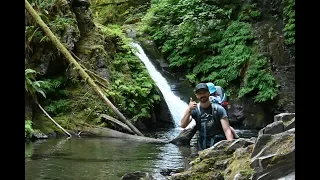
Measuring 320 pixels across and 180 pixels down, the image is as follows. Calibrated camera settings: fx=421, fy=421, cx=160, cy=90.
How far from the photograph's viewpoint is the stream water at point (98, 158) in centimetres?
654

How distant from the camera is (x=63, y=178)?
623 cm

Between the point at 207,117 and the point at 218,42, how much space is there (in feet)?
45.9

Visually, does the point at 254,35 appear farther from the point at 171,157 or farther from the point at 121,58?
the point at 171,157

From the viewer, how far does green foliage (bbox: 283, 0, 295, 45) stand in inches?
649

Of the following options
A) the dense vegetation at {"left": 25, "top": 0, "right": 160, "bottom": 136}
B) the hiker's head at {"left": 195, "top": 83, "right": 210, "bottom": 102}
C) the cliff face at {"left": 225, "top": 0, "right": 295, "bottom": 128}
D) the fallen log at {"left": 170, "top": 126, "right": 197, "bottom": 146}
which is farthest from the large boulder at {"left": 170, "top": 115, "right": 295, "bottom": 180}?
the cliff face at {"left": 225, "top": 0, "right": 295, "bottom": 128}

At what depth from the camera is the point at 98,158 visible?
26.6ft

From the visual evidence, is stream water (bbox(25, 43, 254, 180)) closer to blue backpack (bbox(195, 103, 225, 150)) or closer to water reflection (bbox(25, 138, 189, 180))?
water reflection (bbox(25, 138, 189, 180))

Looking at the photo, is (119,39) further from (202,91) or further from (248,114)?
(202,91)

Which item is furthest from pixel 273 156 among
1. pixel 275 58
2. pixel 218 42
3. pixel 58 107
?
pixel 218 42

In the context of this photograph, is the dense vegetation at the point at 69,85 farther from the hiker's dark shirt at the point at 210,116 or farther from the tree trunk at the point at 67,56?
the hiker's dark shirt at the point at 210,116

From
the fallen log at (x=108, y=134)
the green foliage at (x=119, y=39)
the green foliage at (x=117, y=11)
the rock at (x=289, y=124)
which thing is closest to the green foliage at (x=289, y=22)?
the green foliage at (x=119, y=39)

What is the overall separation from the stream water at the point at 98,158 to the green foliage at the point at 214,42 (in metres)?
7.20
